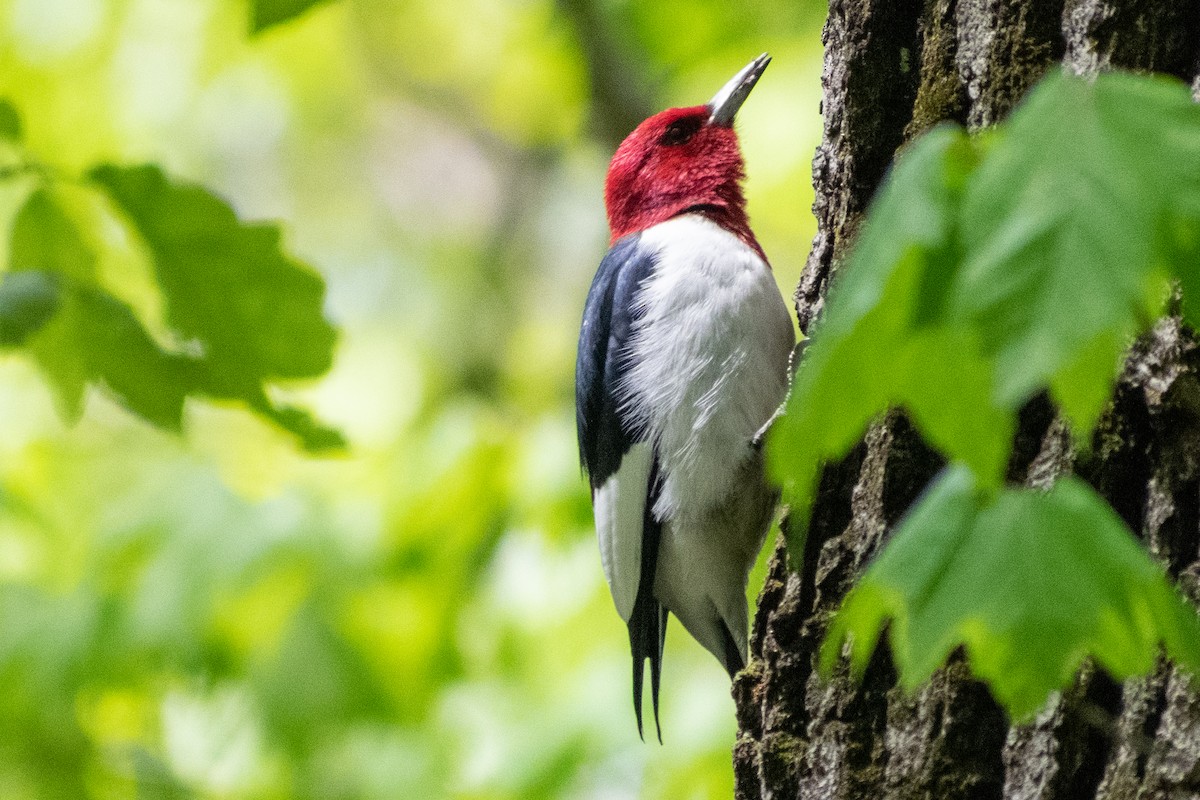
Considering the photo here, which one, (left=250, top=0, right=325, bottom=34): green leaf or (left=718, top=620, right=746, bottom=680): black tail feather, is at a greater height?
(left=250, top=0, right=325, bottom=34): green leaf

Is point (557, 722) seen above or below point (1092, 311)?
above

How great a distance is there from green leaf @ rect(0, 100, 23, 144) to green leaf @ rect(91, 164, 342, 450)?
255 mm

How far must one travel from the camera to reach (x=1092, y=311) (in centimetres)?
94

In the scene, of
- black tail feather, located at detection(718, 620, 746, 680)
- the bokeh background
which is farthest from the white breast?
the bokeh background

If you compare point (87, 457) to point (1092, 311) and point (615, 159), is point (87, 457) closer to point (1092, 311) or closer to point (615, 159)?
point (615, 159)

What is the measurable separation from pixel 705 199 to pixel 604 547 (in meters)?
1.06

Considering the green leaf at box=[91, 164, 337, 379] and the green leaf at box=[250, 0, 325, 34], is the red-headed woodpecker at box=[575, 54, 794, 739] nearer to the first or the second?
the green leaf at box=[91, 164, 337, 379]

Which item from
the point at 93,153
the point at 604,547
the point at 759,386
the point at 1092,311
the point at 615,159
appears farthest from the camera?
the point at 93,153

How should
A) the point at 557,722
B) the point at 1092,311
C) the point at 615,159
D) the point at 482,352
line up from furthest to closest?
the point at 482,352
the point at 557,722
the point at 615,159
the point at 1092,311

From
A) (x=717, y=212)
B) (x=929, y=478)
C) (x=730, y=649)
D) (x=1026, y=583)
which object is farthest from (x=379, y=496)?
(x=1026, y=583)

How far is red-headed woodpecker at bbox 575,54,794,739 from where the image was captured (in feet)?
10.1

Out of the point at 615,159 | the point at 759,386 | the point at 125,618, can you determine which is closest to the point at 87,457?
the point at 125,618

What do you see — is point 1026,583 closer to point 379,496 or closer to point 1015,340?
point 1015,340

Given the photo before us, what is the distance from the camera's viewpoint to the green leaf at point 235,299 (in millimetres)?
2605
